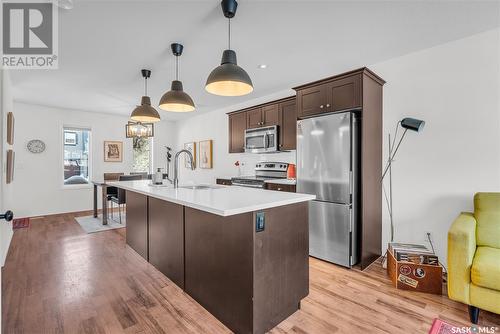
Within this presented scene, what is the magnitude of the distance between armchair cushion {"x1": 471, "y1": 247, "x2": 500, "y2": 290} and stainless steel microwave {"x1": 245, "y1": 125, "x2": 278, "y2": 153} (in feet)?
9.01

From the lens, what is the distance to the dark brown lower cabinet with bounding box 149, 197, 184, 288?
230 cm

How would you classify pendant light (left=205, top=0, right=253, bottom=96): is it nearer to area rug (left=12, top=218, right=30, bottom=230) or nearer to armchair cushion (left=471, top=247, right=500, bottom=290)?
armchair cushion (left=471, top=247, right=500, bottom=290)

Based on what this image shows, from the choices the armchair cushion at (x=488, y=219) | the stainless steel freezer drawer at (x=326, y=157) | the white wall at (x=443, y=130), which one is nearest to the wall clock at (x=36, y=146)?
the stainless steel freezer drawer at (x=326, y=157)

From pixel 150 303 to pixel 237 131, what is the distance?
11.2 feet

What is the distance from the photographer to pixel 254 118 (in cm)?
451

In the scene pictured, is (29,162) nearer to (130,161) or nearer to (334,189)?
(130,161)

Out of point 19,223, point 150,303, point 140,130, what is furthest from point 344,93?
point 19,223

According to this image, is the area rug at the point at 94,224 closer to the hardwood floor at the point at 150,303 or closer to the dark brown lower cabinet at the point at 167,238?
the hardwood floor at the point at 150,303

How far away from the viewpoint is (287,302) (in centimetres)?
192

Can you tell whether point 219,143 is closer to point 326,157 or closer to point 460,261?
point 326,157

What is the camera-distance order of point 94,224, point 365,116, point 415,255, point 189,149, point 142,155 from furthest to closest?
point 142,155, point 189,149, point 94,224, point 365,116, point 415,255

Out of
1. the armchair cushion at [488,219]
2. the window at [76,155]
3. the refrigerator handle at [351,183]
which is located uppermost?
the window at [76,155]

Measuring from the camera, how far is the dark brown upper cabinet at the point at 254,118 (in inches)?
173

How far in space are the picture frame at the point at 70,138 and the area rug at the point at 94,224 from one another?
6.00ft
